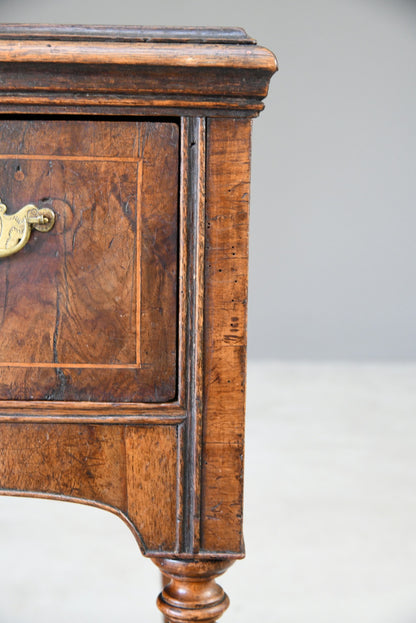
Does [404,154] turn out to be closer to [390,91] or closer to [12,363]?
[390,91]

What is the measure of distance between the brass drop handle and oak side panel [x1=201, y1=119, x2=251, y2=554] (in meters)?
0.12

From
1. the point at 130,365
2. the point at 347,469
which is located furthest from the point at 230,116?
the point at 347,469

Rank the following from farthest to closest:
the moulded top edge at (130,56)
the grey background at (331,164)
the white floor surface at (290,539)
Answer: the grey background at (331,164) → the white floor surface at (290,539) → the moulded top edge at (130,56)

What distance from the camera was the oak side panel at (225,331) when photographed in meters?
0.55

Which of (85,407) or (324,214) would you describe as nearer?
(85,407)

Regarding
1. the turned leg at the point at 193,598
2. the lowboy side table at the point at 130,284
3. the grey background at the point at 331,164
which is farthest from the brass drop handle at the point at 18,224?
the grey background at the point at 331,164

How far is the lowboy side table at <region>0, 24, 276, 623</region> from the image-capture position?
54cm

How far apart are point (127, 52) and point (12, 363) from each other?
236 mm

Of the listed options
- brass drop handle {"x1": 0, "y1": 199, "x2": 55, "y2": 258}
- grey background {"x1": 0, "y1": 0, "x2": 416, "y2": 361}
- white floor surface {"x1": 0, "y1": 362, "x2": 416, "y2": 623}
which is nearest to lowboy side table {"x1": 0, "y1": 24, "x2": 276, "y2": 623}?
brass drop handle {"x1": 0, "y1": 199, "x2": 55, "y2": 258}

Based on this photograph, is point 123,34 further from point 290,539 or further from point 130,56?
point 290,539

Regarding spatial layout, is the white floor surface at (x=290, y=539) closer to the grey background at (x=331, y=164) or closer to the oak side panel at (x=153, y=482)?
the oak side panel at (x=153, y=482)

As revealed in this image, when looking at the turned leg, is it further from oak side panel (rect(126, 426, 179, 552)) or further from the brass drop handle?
the brass drop handle

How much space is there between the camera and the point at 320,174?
394cm

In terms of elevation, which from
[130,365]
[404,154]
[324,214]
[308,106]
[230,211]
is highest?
[308,106]
